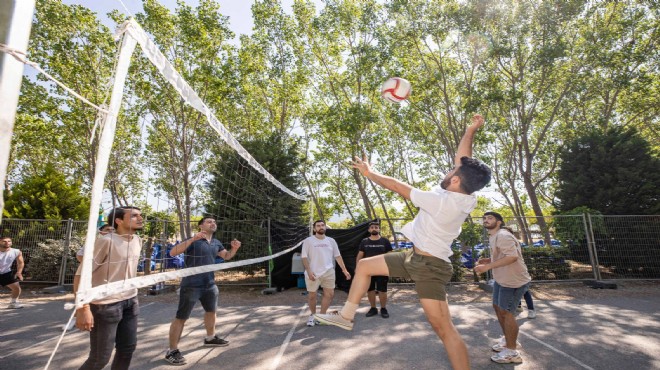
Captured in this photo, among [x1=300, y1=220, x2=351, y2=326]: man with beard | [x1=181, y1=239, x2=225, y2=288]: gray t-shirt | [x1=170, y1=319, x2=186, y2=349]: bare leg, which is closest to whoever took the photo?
[x1=170, y1=319, x2=186, y2=349]: bare leg

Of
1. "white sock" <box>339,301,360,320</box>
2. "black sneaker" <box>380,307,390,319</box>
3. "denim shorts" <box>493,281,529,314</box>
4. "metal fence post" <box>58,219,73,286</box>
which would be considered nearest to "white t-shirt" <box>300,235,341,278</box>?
"black sneaker" <box>380,307,390,319</box>

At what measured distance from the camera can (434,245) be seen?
287 cm

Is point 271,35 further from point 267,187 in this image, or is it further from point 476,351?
point 476,351

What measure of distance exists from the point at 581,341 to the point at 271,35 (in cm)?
1761

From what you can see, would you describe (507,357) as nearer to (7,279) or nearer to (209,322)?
(209,322)

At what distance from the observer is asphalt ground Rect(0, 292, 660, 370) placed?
426cm

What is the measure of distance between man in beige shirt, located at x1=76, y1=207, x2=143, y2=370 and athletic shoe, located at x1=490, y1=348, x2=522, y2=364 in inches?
169

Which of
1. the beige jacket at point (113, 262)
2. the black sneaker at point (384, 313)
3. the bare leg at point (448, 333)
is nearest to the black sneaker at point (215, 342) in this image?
the beige jacket at point (113, 262)

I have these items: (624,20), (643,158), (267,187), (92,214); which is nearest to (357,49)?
(267,187)

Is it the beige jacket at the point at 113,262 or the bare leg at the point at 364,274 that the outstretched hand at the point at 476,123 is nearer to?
the bare leg at the point at 364,274

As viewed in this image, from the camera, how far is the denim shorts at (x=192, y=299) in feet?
14.3

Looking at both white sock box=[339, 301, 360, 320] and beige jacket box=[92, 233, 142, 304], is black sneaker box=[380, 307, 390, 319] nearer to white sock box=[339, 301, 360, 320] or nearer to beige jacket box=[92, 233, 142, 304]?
white sock box=[339, 301, 360, 320]

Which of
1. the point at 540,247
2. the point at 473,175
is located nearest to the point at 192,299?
the point at 473,175

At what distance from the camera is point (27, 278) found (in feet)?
36.6
